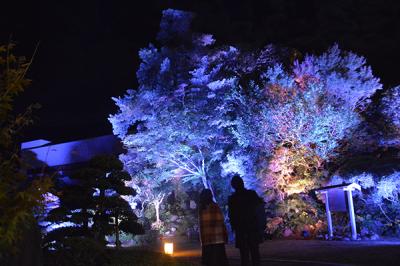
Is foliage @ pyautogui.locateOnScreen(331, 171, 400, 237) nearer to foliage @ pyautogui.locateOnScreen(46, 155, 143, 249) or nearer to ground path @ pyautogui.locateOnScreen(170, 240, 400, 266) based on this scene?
ground path @ pyautogui.locateOnScreen(170, 240, 400, 266)

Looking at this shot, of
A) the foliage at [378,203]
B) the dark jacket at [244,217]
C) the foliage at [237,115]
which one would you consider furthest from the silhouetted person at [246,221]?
the foliage at [237,115]

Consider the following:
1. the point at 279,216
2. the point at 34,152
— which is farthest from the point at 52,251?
the point at 34,152

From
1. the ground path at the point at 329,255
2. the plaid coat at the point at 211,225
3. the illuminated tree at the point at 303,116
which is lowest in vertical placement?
the ground path at the point at 329,255

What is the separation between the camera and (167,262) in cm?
930

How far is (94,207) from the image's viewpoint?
9.70 metres

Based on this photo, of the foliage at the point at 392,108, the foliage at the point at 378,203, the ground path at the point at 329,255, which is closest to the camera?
the ground path at the point at 329,255

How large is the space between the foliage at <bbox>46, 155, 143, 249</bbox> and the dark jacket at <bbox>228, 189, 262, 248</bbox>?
3.99 meters

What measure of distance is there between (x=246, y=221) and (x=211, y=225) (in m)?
0.60

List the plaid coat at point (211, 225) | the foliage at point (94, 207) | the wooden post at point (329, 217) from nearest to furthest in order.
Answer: the plaid coat at point (211, 225) < the foliage at point (94, 207) < the wooden post at point (329, 217)

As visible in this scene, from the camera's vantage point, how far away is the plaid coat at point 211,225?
264 inches

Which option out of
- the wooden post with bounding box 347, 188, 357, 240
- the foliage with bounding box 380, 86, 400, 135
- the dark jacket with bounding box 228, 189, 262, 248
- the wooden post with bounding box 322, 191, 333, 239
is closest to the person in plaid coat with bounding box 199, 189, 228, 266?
the dark jacket with bounding box 228, 189, 262, 248

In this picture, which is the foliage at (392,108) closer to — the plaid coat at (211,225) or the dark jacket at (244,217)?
the dark jacket at (244,217)

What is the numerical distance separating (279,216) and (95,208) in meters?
8.82

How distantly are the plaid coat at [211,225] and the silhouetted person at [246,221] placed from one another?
0.28 meters
